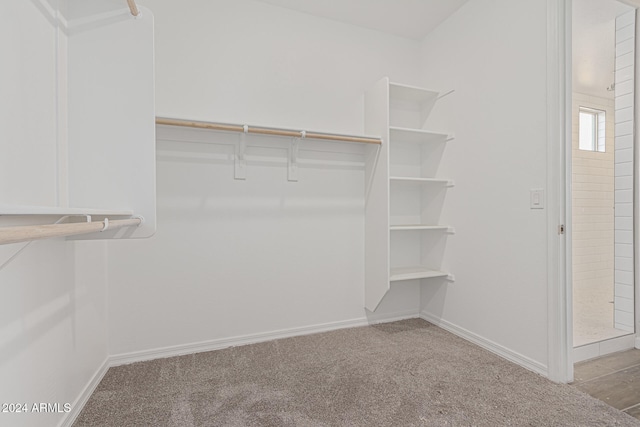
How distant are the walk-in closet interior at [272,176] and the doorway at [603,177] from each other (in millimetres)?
543

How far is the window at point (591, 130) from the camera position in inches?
100

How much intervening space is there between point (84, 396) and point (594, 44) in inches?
155

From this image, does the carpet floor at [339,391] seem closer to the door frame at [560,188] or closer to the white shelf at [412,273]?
the door frame at [560,188]

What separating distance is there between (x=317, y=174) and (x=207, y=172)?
2.53 feet

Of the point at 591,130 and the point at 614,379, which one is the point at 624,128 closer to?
the point at 591,130

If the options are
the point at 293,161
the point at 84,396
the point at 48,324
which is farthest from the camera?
the point at 293,161

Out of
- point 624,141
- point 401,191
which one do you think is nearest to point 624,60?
point 624,141

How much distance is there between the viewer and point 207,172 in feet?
6.68

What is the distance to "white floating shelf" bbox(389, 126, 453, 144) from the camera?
2253 mm

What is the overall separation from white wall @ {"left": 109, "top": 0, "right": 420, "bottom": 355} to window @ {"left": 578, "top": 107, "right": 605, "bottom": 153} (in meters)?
1.59

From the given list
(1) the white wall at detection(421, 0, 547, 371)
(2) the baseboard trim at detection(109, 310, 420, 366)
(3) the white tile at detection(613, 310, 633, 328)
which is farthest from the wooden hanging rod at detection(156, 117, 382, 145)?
(3) the white tile at detection(613, 310, 633, 328)

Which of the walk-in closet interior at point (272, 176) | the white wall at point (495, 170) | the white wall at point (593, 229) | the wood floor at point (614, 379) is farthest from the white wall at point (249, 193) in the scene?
the white wall at point (593, 229)

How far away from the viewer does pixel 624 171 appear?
2156 mm

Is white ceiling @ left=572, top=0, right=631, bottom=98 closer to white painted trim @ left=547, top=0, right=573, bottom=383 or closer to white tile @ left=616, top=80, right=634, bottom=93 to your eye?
white tile @ left=616, top=80, right=634, bottom=93
